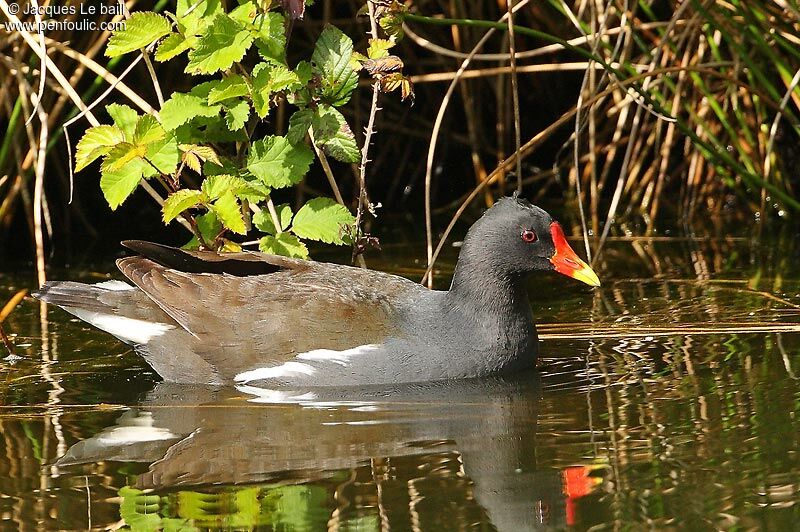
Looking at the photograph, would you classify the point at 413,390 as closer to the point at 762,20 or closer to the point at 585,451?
the point at 585,451

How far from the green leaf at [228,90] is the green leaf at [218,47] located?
0.14 metres

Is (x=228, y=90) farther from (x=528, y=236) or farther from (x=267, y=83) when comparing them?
(x=528, y=236)

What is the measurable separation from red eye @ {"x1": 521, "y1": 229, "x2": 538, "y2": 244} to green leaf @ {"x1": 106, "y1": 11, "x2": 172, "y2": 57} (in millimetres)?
1333

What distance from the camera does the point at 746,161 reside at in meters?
5.91

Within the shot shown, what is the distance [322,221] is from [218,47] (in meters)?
0.71

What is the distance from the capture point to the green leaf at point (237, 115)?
4348mm

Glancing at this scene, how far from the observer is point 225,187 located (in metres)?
4.30

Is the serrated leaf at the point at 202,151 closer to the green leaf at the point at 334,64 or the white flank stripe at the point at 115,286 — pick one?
A: the green leaf at the point at 334,64

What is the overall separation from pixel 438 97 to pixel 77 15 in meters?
2.37

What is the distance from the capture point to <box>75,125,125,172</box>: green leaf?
13.5 feet

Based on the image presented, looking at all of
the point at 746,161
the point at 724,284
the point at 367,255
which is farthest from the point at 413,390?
the point at 746,161

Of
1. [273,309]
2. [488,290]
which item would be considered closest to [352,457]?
[273,309]

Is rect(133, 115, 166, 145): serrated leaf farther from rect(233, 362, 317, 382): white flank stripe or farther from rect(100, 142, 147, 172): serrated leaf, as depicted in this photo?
rect(233, 362, 317, 382): white flank stripe

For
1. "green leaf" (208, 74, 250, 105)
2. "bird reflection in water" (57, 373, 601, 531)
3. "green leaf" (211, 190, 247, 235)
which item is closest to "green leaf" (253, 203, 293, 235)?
"green leaf" (211, 190, 247, 235)
